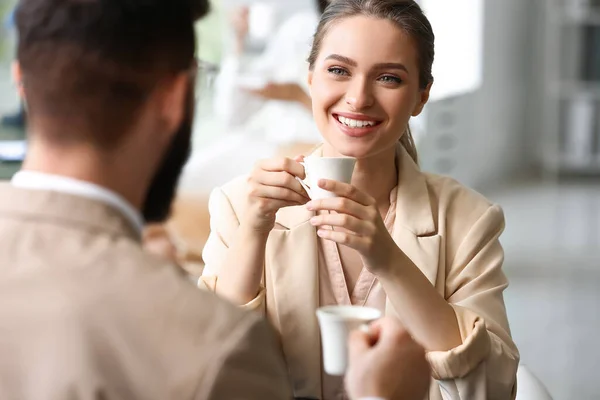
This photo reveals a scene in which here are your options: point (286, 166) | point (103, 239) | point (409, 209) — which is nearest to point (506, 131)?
point (409, 209)

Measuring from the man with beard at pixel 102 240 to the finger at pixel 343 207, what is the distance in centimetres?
55

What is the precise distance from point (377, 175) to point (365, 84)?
8.1 inches

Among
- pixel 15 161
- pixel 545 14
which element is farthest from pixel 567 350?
pixel 545 14

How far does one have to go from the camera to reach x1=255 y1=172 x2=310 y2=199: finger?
1.58 m

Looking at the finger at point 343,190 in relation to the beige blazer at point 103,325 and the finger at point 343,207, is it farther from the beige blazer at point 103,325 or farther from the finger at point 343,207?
the beige blazer at point 103,325

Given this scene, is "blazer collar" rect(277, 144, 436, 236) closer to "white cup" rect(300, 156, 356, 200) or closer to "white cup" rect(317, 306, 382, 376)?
"white cup" rect(300, 156, 356, 200)

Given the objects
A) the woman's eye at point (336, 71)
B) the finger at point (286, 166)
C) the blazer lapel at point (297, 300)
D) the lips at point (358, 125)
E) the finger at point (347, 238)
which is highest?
the woman's eye at point (336, 71)

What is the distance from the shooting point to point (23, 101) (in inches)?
39.7

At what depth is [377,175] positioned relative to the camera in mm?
1861

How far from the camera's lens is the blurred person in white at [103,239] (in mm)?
892

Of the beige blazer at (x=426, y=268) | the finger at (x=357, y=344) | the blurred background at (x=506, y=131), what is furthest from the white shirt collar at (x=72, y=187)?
the blurred background at (x=506, y=131)

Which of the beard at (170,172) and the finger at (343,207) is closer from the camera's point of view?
the beard at (170,172)

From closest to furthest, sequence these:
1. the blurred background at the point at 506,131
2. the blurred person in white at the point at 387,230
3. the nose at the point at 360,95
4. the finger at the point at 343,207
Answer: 1. the finger at the point at 343,207
2. the blurred person in white at the point at 387,230
3. the nose at the point at 360,95
4. the blurred background at the point at 506,131

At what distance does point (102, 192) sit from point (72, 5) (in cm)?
19
